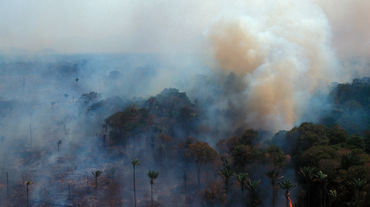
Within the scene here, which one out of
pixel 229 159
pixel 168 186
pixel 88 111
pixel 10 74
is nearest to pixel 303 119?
pixel 229 159

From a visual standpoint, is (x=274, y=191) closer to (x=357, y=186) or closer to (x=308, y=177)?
(x=308, y=177)

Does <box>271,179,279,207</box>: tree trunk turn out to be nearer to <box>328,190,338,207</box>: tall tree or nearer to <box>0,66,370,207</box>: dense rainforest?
<box>0,66,370,207</box>: dense rainforest

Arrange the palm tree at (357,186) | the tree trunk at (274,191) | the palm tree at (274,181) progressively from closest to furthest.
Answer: the palm tree at (357,186) < the tree trunk at (274,191) < the palm tree at (274,181)

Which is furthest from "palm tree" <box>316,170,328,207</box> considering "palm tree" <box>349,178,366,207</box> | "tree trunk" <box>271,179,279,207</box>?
"tree trunk" <box>271,179,279,207</box>

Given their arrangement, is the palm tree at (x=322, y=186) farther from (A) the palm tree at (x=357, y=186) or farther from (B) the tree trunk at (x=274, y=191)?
(B) the tree trunk at (x=274, y=191)

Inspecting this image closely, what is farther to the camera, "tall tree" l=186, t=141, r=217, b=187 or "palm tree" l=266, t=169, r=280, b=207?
"tall tree" l=186, t=141, r=217, b=187

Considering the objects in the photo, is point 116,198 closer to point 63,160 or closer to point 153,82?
point 63,160

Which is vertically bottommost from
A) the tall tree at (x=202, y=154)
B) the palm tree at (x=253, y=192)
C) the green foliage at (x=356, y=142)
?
the palm tree at (x=253, y=192)

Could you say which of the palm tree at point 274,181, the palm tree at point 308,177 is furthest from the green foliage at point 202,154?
the palm tree at point 308,177

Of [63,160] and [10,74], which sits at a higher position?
[10,74]

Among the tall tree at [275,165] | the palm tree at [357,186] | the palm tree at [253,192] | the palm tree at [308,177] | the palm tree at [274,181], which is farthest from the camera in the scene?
the tall tree at [275,165]

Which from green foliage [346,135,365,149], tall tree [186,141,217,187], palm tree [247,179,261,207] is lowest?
palm tree [247,179,261,207]
